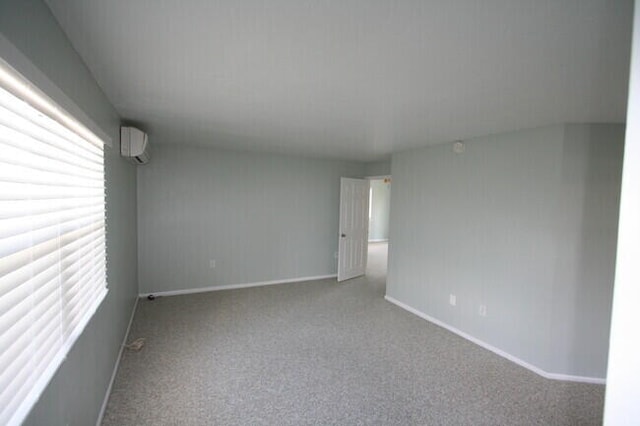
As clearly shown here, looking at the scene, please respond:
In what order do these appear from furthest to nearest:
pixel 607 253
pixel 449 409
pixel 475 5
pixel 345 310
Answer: pixel 345 310 → pixel 607 253 → pixel 449 409 → pixel 475 5

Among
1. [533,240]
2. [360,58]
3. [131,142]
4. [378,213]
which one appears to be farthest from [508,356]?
[378,213]

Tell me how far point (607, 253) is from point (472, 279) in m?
1.18

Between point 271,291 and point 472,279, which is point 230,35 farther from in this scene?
point 271,291

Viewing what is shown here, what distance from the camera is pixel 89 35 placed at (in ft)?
4.49

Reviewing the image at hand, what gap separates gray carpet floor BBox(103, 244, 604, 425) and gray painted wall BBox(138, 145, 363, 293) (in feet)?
2.84

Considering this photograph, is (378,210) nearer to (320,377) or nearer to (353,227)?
(353,227)

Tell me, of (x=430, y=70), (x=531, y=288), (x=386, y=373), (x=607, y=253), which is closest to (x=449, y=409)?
(x=386, y=373)

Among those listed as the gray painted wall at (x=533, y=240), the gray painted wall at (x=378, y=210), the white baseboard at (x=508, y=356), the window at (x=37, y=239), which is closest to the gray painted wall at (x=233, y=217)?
the white baseboard at (x=508, y=356)

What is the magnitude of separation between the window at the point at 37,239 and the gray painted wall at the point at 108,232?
0.31 feet

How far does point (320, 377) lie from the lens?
253 centimetres

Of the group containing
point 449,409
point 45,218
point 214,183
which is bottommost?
point 449,409

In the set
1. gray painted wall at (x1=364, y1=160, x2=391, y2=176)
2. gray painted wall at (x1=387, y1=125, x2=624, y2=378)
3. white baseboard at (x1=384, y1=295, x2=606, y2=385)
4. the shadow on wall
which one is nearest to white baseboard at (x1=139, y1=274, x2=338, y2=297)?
white baseboard at (x1=384, y1=295, x2=606, y2=385)

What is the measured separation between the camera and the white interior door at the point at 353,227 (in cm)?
545

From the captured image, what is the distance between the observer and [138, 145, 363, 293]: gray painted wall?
436 centimetres
